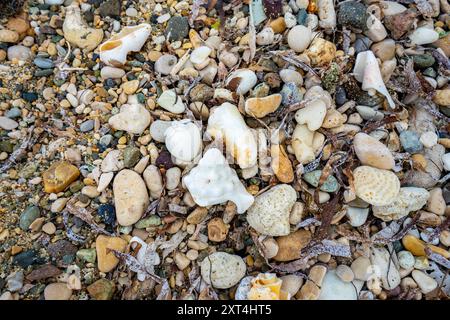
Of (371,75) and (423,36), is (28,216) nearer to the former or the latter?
(371,75)

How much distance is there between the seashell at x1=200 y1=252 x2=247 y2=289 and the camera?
1.81m

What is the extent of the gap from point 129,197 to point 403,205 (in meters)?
1.26

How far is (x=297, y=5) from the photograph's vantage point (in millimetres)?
2133

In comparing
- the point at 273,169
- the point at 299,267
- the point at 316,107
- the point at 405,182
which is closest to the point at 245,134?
the point at 273,169

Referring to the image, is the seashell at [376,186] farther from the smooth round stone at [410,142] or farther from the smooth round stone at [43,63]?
the smooth round stone at [43,63]

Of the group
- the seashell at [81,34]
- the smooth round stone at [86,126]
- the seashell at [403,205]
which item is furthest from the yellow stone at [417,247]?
the seashell at [81,34]

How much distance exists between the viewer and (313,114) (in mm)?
1935

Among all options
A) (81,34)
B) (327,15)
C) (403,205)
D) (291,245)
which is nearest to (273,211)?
(291,245)

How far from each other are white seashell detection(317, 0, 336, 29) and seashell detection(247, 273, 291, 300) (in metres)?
1.27

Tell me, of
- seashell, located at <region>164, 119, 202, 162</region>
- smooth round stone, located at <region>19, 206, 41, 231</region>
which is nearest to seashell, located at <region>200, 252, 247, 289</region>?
seashell, located at <region>164, 119, 202, 162</region>

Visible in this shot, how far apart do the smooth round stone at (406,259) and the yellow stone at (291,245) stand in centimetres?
44

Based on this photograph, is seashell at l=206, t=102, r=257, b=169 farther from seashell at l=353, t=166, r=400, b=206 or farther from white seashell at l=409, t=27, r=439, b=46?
white seashell at l=409, t=27, r=439, b=46

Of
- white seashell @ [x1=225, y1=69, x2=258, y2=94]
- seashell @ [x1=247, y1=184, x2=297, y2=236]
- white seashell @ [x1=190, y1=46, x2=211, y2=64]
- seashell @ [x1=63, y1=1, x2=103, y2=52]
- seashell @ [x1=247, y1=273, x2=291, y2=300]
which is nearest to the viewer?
seashell @ [x1=247, y1=273, x2=291, y2=300]

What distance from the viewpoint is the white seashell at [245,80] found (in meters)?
1.97
